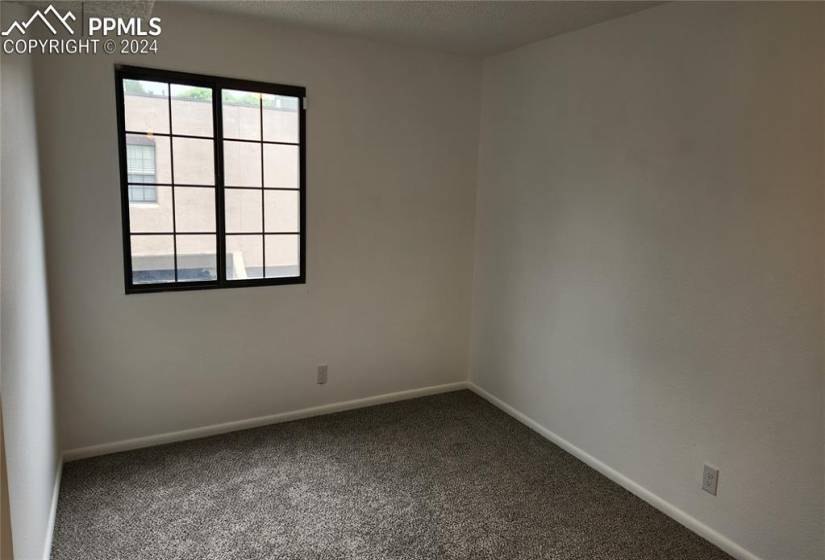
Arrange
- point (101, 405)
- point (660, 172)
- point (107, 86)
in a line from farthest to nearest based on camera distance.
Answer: point (101, 405) < point (107, 86) < point (660, 172)

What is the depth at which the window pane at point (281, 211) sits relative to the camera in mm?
3445

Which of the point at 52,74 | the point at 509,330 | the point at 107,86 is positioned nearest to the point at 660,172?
the point at 509,330

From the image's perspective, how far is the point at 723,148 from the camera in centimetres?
239

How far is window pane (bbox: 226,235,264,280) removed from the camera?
336 centimetres

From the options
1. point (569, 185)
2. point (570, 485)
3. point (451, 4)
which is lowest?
point (570, 485)

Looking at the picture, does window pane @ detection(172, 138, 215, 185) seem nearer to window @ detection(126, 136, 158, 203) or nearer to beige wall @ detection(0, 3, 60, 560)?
window @ detection(126, 136, 158, 203)

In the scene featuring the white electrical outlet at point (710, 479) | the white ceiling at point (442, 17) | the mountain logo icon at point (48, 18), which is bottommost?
the white electrical outlet at point (710, 479)

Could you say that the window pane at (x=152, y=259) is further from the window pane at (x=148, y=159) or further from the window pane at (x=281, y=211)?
the window pane at (x=281, y=211)

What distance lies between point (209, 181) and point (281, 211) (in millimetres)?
478

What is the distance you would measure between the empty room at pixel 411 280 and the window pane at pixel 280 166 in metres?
0.02

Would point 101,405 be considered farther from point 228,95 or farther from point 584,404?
point 584,404

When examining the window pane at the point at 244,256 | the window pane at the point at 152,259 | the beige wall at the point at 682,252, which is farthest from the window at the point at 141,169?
the beige wall at the point at 682,252

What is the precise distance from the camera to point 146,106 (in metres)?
3.02

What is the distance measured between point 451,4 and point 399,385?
2.61 metres
